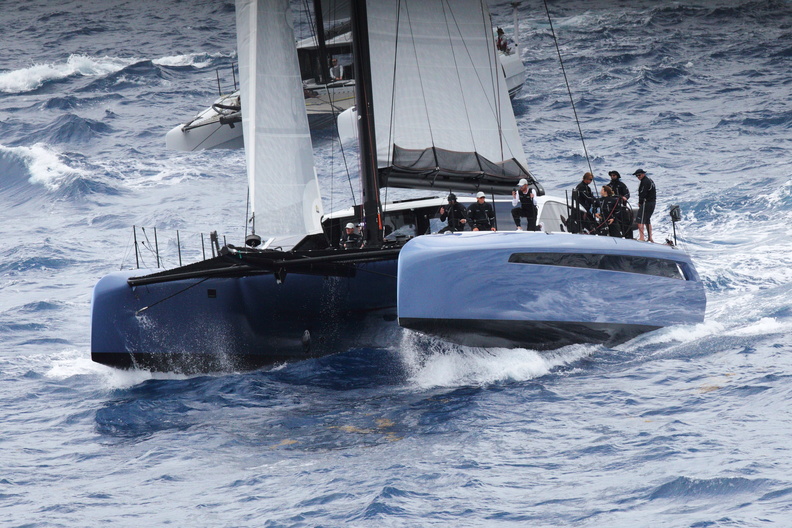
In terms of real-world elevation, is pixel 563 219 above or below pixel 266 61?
below

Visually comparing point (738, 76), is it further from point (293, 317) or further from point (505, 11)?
point (293, 317)

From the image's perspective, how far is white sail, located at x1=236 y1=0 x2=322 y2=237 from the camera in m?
12.6

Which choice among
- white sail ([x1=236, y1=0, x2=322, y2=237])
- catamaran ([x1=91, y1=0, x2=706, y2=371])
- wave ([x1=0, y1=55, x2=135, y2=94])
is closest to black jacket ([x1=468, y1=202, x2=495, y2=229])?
catamaran ([x1=91, y1=0, x2=706, y2=371])

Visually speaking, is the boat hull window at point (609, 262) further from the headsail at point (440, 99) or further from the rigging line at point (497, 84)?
the rigging line at point (497, 84)

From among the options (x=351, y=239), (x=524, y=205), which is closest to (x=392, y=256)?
(x=351, y=239)

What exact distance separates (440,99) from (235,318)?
13.9 feet

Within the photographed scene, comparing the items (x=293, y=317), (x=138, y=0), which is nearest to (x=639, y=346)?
(x=293, y=317)

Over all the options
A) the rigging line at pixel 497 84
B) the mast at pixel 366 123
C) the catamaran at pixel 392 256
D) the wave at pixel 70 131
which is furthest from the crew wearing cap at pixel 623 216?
the wave at pixel 70 131

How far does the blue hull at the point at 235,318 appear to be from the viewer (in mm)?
12219

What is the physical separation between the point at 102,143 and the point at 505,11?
21951 millimetres

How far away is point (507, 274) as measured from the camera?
10.8 meters

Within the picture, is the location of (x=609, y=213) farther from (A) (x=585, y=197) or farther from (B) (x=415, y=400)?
(B) (x=415, y=400)

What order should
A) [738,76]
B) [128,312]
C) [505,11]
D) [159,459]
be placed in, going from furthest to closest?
1. [505,11]
2. [738,76]
3. [128,312]
4. [159,459]

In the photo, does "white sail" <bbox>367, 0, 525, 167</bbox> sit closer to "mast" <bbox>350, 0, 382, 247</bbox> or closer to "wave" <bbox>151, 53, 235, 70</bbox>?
"mast" <bbox>350, 0, 382, 247</bbox>
